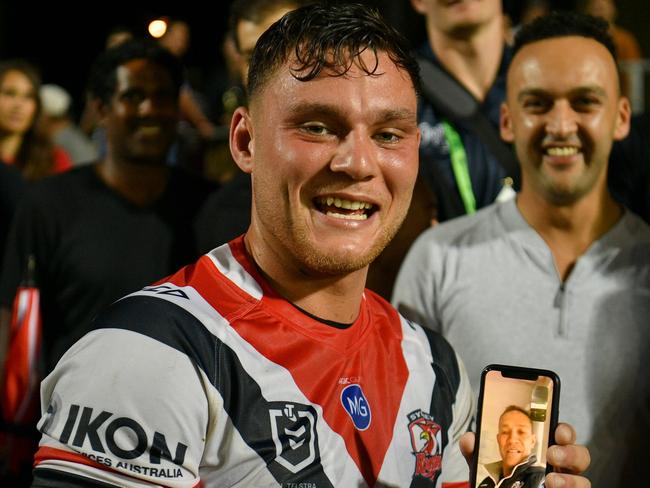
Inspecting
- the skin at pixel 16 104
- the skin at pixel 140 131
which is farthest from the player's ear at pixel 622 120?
the skin at pixel 16 104

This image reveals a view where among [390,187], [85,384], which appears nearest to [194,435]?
[85,384]

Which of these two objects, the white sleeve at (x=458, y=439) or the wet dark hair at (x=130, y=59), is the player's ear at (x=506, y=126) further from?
the wet dark hair at (x=130, y=59)

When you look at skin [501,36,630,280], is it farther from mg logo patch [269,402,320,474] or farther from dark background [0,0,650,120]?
dark background [0,0,650,120]

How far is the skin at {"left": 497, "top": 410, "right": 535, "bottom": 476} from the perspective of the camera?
167 cm

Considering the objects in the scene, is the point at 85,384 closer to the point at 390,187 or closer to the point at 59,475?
the point at 59,475

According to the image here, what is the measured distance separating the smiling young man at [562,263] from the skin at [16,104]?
2.80 metres

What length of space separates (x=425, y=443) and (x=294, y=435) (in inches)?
12.5

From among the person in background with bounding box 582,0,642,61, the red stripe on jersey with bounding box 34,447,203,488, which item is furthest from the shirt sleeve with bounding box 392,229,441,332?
the person in background with bounding box 582,0,642,61

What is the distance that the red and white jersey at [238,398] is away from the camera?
1.50 metres

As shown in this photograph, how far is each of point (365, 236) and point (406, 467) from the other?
1.50ft

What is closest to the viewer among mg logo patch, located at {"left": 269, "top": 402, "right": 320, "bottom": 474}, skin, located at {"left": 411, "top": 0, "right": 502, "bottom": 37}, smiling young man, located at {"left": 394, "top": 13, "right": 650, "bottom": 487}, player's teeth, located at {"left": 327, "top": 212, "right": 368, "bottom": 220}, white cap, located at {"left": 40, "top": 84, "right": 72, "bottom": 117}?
mg logo patch, located at {"left": 269, "top": 402, "right": 320, "bottom": 474}

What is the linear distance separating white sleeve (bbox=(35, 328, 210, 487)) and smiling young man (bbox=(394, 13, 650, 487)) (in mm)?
1083

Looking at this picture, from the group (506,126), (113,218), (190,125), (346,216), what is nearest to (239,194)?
(113,218)

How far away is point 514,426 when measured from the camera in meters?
1.69
